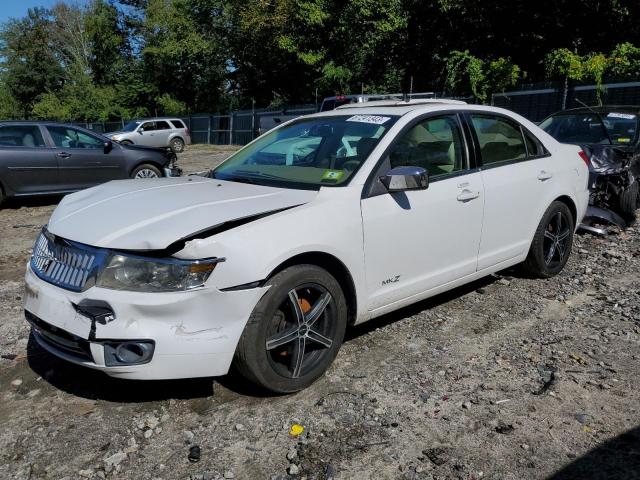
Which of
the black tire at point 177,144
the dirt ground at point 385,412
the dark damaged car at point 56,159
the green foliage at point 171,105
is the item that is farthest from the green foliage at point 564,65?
the green foliage at point 171,105

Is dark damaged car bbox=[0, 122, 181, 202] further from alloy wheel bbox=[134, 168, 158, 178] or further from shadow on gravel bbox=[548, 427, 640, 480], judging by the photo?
shadow on gravel bbox=[548, 427, 640, 480]

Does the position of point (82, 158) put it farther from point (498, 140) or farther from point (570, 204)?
point (570, 204)

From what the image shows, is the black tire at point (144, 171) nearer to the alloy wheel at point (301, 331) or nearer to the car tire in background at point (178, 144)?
the alloy wheel at point (301, 331)

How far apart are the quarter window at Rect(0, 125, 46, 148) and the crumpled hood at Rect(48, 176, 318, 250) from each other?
6838 millimetres

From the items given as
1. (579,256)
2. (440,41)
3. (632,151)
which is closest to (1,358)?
(579,256)

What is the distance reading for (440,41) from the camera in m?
27.3

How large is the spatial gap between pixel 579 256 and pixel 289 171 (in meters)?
3.89

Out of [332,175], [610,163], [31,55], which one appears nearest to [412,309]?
[332,175]

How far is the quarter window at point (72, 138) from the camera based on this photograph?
10117mm

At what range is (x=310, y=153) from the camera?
13.8 ft

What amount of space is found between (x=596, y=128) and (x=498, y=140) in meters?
4.25

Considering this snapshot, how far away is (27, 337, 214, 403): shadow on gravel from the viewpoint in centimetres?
335

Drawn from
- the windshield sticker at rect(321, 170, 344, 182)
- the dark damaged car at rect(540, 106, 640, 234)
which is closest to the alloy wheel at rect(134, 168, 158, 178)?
the dark damaged car at rect(540, 106, 640, 234)

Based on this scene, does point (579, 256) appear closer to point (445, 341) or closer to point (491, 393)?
point (445, 341)
